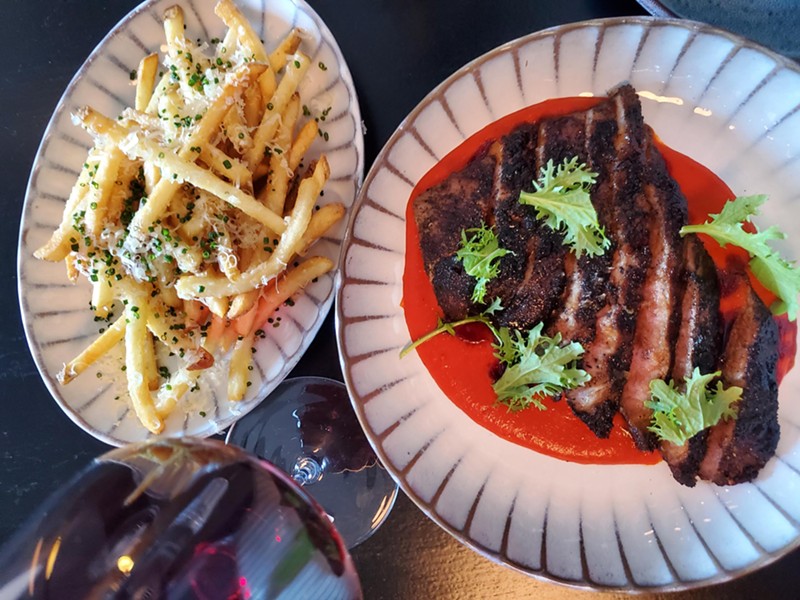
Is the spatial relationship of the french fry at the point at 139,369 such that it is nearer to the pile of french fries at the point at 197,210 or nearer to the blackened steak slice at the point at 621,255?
the pile of french fries at the point at 197,210

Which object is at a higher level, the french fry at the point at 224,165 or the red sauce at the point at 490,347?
the french fry at the point at 224,165

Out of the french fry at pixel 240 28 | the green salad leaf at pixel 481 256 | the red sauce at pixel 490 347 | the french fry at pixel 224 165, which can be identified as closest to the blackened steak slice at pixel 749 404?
the red sauce at pixel 490 347

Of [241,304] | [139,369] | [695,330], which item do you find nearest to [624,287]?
[695,330]

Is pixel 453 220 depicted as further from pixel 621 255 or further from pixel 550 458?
pixel 550 458

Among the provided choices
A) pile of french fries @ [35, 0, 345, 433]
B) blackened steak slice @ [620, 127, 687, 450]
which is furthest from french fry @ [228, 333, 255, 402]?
blackened steak slice @ [620, 127, 687, 450]

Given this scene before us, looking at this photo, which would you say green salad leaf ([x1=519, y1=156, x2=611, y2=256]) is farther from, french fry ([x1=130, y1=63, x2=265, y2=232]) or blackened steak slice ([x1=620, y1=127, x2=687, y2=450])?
french fry ([x1=130, y1=63, x2=265, y2=232])

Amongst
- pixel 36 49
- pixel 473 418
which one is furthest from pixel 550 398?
pixel 36 49

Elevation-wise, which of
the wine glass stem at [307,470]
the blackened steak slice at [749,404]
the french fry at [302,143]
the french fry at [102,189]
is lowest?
the wine glass stem at [307,470]
